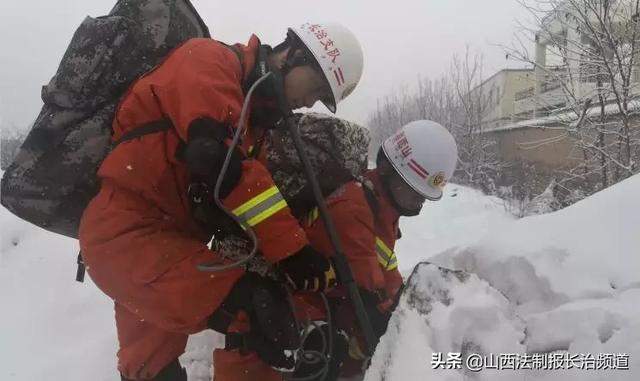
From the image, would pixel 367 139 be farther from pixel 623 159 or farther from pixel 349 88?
pixel 623 159

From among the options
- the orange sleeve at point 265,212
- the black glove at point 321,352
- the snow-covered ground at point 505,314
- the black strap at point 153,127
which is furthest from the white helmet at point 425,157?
the black strap at point 153,127

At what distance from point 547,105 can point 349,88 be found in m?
8.92

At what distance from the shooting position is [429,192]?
243 centimetres

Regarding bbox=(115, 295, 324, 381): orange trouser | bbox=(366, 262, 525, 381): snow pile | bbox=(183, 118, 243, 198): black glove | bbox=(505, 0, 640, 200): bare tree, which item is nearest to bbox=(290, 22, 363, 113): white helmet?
bbox=(183, 118, 243, 198): black glove

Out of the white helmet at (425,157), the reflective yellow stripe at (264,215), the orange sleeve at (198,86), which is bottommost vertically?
the white helmet at (425,157)

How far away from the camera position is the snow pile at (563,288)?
2040mm

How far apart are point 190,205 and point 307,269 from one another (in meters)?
0.50

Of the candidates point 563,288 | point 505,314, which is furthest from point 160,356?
point 563,288

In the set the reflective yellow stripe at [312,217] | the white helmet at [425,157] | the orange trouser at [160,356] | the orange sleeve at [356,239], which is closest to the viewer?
the orange trouser at [160,356]

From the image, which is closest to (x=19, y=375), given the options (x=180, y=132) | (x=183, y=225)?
(x=183, y=225)

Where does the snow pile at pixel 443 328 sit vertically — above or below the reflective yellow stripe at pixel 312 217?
below

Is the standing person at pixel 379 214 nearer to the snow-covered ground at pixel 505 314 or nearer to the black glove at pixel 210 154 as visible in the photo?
the snow-covered ground at pixel 505 314

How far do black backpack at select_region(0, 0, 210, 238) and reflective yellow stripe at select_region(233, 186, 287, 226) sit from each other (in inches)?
23.6

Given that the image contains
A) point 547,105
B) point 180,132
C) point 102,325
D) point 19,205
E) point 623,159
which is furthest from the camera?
point 547,105
